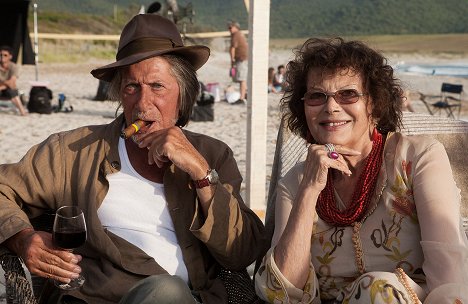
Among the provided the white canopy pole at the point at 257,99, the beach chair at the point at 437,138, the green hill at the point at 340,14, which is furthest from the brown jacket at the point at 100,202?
the green hill at the point at 340,14

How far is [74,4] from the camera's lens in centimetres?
14225

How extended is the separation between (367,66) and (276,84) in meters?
18.2

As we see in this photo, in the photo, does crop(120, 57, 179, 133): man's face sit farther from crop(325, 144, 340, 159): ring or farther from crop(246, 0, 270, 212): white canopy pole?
crop(246, 0, 270, 212): white canopy pole

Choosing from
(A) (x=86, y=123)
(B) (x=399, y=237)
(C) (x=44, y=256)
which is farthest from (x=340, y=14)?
(C) (x=44, y=256)

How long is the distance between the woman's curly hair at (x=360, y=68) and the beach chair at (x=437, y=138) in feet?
1.77

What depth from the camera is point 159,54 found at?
2871mm

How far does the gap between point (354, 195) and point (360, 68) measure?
0.49 meters

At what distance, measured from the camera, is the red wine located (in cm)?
239

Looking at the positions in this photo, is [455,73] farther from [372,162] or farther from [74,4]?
[74,4]

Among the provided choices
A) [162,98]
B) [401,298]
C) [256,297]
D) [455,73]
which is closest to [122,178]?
[162,98]

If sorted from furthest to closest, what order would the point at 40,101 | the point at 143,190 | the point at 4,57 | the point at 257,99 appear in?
the point at 40,101 < the point at 4,57 < the point at 257,99 < the point at 143,190

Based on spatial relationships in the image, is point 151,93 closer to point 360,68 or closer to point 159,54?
point 159,54

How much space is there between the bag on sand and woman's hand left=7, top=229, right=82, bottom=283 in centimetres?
1211

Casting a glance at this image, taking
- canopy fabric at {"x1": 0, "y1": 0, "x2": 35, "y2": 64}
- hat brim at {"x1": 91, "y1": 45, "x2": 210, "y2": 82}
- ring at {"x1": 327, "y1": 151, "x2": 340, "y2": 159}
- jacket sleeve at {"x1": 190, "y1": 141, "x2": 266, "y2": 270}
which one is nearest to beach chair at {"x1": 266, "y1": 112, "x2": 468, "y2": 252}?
jacket sleeve at {"x1": 190, "y1": 141, "x2": 266, "y2": 270}
